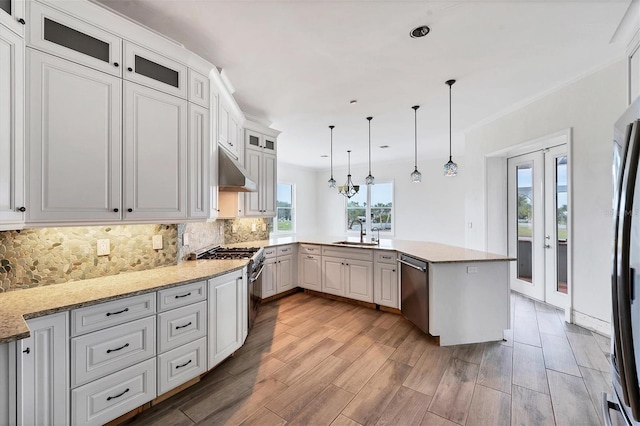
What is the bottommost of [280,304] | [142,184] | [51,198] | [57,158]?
[280,304]

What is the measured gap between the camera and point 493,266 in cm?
288

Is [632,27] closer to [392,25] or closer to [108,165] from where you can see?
[392,25]

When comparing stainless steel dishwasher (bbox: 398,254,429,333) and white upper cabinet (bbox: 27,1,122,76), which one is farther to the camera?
stainless steel dishwasher (bbox: 398,254,429,333)

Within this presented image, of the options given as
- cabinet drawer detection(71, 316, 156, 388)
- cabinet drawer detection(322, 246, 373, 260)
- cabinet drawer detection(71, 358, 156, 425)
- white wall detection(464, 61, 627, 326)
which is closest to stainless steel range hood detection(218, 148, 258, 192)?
cabinet drawer detection(71, 316, 156, 388)

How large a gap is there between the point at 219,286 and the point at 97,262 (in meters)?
0.93

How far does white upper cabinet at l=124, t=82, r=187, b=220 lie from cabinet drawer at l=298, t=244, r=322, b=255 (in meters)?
2.41

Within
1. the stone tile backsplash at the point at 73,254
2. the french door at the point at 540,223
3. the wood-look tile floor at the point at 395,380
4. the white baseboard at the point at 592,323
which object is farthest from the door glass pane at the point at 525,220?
the stone tile backsplash at the point at 73,254

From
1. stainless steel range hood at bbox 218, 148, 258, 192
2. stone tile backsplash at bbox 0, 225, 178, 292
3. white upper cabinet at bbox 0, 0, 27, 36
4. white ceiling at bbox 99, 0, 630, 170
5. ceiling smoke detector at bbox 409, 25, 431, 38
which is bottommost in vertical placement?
stone tile backsplash at bbox 0, 225, 178, 292

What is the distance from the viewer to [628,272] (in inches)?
34.9

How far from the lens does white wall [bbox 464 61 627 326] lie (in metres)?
2.88

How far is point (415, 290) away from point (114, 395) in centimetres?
282

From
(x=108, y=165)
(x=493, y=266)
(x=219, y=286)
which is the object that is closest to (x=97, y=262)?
(x=108, y=165)

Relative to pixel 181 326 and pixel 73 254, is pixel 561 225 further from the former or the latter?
pixel 73 254

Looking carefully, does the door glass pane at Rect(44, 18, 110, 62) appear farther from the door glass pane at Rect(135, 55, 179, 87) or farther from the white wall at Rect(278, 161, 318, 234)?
the white wall at Rect(278, 161, 318, 234)
